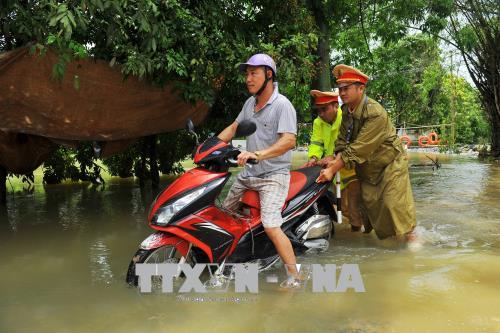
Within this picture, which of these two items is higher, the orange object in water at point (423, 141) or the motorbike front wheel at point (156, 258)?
the orange object in water at point (423, 141)

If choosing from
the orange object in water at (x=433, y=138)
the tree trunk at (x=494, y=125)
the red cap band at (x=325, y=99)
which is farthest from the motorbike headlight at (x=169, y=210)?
the orange object in water at (x=433, y=138)

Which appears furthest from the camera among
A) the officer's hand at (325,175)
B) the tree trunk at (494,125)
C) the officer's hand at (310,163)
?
the tree trunk at (494,125)

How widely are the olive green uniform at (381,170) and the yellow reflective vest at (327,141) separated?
275mm

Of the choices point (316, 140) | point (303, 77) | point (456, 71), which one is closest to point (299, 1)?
point (303, 77)

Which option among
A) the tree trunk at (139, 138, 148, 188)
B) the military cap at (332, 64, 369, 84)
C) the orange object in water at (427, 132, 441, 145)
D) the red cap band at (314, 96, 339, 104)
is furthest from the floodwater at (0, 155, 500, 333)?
the orange object in water at (427, 132, 441, 145)

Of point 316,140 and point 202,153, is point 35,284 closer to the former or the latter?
point 202,153

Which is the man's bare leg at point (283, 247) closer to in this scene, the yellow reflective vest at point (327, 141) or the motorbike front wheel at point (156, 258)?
the motorbike front wheel at point (156, 258)

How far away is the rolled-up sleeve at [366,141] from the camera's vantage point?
4.49 metres

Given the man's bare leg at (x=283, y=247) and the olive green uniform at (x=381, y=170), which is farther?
the olive green uniform at (x=381, y=170)

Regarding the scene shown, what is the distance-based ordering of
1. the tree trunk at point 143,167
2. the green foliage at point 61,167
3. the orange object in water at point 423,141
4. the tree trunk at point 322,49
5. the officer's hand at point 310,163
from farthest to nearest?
1. the orange object in water at point 423,141
2. the green foliage at point 61,167
3. the tree trunk at point 143,167
4. the tree trunk at point 322,49
5. the officer's hand at point 310,163

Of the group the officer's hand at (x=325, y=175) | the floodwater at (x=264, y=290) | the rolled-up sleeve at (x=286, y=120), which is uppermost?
the rolled-up sleeve at (x=286, y=120)

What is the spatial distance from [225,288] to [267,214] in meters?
0.66

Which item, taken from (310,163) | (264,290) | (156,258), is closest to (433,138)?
(310,163)

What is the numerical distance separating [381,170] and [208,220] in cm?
207
